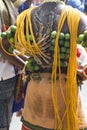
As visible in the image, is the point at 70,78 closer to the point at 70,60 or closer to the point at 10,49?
the point at 70,60

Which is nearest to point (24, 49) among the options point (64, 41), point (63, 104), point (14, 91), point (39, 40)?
point (39, 40)

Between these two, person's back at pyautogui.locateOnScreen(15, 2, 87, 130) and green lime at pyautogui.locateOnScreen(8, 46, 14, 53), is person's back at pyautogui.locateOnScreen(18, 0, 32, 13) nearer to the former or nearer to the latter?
green lime at pyautogui.locateOnScreen(8, 46, 14, 53)

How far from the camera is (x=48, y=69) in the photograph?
2232mm

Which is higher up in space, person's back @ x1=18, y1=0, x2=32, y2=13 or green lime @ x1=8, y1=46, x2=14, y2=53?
person's back @ x1=18, y1=0, x2=32, y2=13

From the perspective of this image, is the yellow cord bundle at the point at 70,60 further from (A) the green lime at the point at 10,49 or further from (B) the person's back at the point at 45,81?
(A) the green lime at the point at 10,49

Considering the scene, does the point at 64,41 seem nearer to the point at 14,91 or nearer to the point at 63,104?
the point at 63,104

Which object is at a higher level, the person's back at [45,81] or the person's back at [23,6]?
the person's back at [23,6]

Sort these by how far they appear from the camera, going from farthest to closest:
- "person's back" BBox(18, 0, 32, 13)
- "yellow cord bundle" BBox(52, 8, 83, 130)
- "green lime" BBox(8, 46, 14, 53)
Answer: "person's back" BBox(18, 0, 32, 13)
"green lime" BBox(8, 46, 14, 53)
"yellow cord bundle" BBox(52, 8, 83, 130)


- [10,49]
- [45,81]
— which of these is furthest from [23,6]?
[45,81]

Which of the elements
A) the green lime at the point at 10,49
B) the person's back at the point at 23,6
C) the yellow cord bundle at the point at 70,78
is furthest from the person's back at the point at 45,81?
→ the person's back at the point at 23,6

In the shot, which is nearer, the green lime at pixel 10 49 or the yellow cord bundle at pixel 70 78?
the yellow cord bundle at pixel 70 78

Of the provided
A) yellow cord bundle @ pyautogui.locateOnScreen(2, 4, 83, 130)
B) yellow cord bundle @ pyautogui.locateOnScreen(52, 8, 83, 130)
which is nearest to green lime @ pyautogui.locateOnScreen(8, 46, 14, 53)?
yellow cord bundle @ pyautogui.locateOnScreen(2, 4, 83, 130)

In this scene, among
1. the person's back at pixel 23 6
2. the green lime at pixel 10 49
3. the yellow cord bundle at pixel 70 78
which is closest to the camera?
the yellow cord bundle at pixel 70 78

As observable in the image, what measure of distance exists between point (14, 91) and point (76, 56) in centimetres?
100
